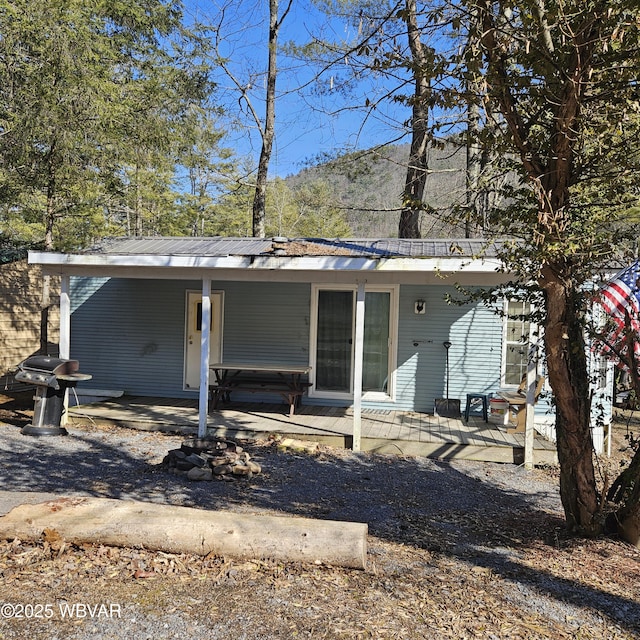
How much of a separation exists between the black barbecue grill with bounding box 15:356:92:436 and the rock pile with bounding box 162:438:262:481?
93.2 inches

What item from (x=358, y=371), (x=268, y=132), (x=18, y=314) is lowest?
(x=358, y=371)

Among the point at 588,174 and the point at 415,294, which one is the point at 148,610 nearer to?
the point at 588,174

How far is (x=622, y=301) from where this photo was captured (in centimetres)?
439

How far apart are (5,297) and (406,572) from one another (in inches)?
400

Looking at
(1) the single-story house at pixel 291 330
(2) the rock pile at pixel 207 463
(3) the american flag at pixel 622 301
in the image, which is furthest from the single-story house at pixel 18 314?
(3) the american flag at pixel 622 301

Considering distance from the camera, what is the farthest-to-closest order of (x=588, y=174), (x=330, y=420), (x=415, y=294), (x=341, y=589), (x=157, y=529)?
(x=415, y=294) → (x=330, y=420) → (x=588, y=174) → (x=157, y=529) → (x=341, y=589)

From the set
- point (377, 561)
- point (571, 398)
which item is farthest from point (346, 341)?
point (377, 561)

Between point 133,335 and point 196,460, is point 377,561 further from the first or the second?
point 133,335

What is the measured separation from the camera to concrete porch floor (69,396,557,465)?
6.92m

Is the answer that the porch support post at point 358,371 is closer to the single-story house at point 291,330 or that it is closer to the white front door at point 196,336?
the single-story house at point 291,330

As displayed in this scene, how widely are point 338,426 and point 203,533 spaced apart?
438cm

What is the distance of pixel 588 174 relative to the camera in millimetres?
3820

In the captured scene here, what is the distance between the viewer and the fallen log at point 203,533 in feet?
11.0

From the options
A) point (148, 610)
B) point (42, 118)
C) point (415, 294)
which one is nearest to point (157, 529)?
point (148, 610)
